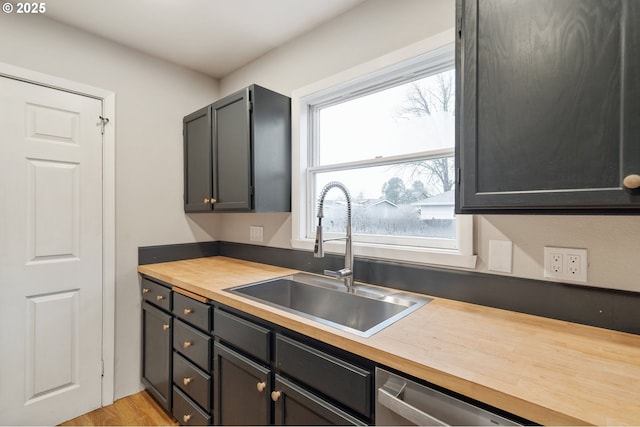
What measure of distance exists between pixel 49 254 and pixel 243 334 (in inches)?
56.9

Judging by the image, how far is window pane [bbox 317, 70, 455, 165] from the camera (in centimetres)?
146

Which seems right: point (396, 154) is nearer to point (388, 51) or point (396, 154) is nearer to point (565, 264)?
point (388, 51)

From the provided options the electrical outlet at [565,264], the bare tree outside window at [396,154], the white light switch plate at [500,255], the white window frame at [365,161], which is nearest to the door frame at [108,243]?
the white window frame at [365,161]

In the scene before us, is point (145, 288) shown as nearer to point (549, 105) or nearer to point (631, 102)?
point (549, 105)

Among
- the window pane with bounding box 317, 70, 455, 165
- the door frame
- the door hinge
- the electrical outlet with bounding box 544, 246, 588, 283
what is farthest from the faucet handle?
the door hinge

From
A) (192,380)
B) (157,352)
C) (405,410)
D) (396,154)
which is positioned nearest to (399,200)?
(396,154)

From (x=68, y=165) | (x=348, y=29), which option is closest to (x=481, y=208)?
(x=348, y=29)

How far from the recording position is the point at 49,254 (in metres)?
1.78

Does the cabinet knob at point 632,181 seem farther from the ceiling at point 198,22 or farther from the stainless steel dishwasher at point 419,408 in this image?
the ceiling at point 198,22

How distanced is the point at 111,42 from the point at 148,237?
4.55 ft

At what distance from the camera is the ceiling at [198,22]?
167 centimetres

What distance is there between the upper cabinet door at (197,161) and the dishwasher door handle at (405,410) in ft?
5.62

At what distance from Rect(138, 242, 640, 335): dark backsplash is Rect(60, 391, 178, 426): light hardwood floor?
4.29ft

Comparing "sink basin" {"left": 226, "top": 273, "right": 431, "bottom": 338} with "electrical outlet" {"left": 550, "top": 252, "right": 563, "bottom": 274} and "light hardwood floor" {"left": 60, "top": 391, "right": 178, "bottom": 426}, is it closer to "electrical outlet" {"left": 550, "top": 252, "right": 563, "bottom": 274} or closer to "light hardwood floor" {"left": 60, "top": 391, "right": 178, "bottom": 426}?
"electrical outlet" {"left": 550, "top": 252, "right": 563, "bottom": 274}
